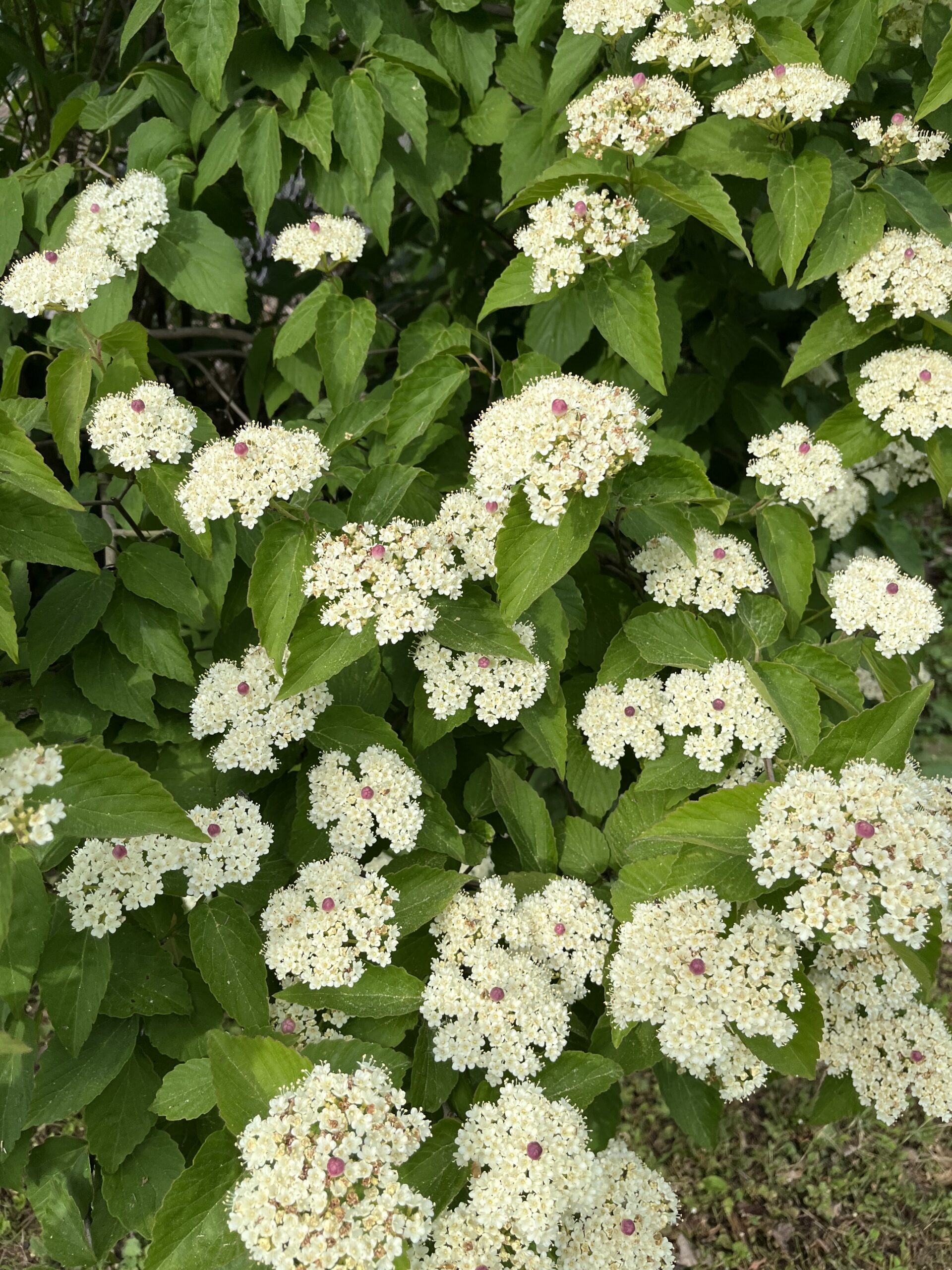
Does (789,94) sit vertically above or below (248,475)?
above

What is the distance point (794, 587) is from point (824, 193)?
3.12ft

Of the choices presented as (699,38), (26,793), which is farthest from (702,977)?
(699,38)

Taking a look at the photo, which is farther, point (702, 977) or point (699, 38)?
point (699, 38)

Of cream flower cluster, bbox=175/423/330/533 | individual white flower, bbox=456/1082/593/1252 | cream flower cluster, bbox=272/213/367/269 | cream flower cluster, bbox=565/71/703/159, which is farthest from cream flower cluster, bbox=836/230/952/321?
individual white flower, bbox=456/1082/593/1252

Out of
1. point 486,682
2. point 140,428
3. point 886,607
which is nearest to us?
point 140,428

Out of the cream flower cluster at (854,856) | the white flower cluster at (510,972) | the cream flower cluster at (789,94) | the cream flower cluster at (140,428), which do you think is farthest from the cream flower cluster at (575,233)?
the white flower cluster at (510,972)

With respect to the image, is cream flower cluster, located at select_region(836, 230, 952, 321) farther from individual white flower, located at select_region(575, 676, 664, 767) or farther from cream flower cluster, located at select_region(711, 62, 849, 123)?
individual white flower, located at select_region(575, 676, 664, 767)

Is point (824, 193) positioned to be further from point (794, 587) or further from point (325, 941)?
point (325, 941)

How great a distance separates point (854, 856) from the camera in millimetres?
1688

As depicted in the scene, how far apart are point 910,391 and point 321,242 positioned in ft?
5.33

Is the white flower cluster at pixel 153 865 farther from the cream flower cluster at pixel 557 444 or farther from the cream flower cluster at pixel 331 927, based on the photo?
the cream flower cluster at pixel 557 444

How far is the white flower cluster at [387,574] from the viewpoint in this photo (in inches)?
77.8

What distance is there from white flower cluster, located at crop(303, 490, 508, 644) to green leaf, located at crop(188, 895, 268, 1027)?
0.67 meters

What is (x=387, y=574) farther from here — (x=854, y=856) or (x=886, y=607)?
(x=886, y=607)
